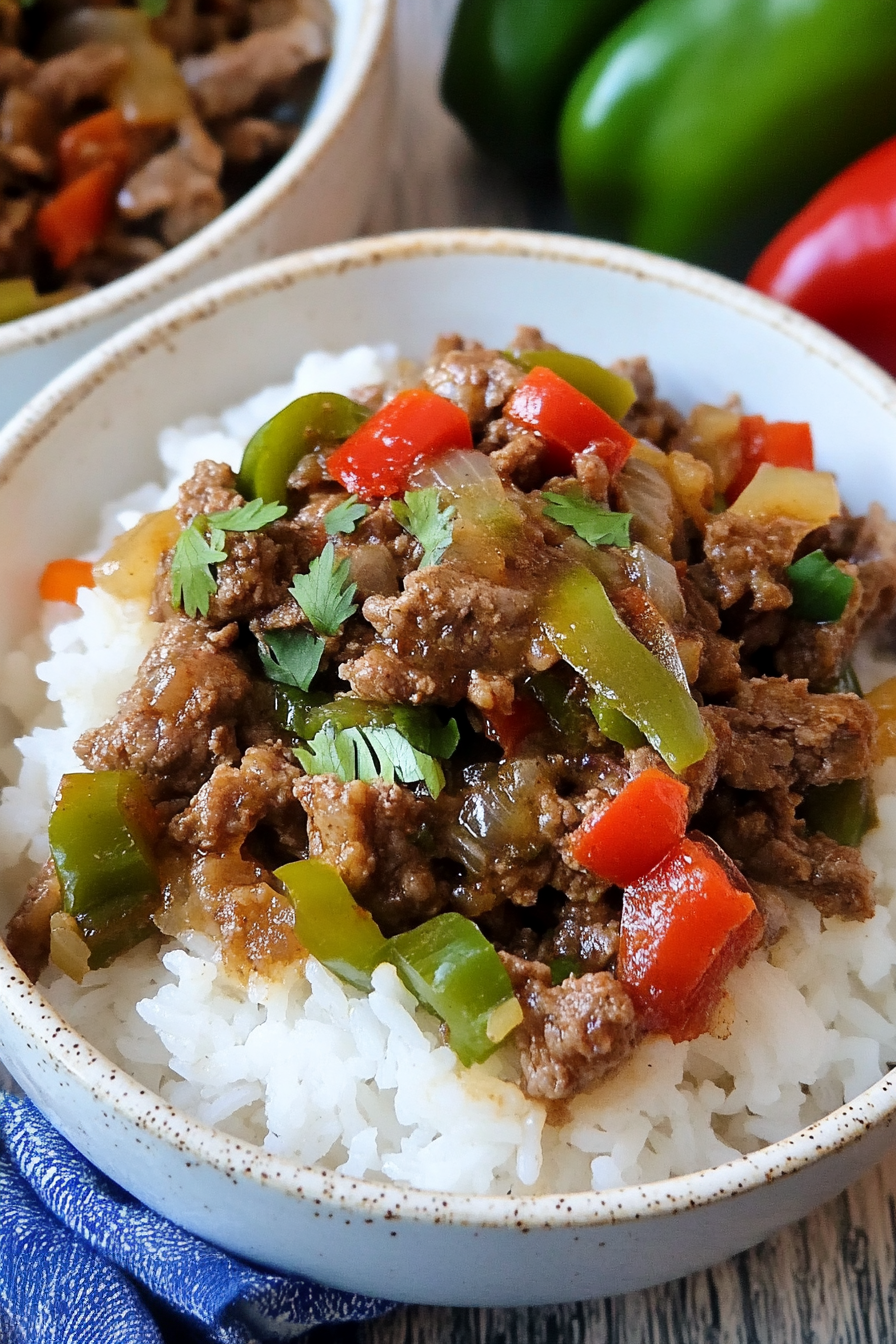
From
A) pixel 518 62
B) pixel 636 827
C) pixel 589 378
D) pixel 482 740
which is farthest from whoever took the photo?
pixel 518 62

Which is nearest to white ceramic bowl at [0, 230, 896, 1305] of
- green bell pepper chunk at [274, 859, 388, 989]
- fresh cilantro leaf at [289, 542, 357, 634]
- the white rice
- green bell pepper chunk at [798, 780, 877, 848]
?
the white rice

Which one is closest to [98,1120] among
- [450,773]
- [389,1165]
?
[389,1165]

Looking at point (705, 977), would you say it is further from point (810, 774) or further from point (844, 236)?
point (844, 236)

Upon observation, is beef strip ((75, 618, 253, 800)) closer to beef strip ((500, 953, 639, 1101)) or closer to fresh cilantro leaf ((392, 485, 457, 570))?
fresh cilantro leaf ((392, 485, 457, 570))

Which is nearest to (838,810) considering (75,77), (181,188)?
(181,188)

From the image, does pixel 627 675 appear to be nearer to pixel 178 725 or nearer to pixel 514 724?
pixel 514 724

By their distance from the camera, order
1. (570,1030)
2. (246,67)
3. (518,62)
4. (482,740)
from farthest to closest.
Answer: (518,62) < (246,67) < (482,740) < (570,1030)
